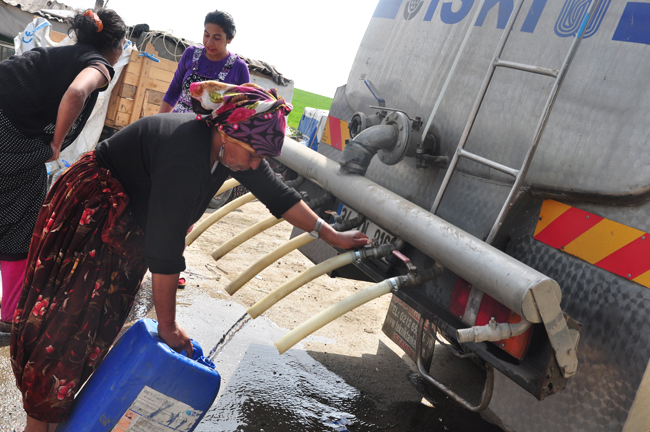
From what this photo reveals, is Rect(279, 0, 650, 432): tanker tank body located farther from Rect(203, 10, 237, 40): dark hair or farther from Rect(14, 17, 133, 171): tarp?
Rect(14, 17, 133, 171): tarp

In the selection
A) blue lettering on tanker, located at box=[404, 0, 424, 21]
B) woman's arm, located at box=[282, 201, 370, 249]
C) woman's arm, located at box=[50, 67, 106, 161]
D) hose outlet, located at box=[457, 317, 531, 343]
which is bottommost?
hose outlet, located at box=[457, 317, 531, 343]

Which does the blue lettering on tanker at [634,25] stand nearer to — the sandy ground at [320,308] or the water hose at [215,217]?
the water hose at [215,217]

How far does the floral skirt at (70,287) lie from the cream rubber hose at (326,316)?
66cm

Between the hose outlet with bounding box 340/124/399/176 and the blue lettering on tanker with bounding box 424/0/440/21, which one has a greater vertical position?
the blue lettering on tanker with bounding box 424/0/440/21

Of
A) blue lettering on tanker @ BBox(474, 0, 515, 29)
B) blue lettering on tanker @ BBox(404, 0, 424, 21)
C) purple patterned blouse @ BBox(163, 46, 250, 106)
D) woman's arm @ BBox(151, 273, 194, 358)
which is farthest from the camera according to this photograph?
purple patterned blouse @ BBox(163, 46, 250, 106)

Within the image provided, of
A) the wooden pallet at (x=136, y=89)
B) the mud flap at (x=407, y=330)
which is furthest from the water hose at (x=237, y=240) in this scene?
the wooden pallet at (x=136, y=89)

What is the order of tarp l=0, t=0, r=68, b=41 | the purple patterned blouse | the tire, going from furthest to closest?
tarp l=0, t=0, r=68, b=41 < the tire < the purple patterned blouse

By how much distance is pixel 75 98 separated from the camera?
2.37 metres

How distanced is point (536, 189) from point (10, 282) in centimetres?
258

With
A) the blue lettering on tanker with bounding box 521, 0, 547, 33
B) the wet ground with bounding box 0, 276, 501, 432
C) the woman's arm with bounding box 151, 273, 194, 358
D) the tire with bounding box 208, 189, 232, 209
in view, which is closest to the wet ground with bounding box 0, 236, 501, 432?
the wet ground with bounding box 0, 276, 501, 432

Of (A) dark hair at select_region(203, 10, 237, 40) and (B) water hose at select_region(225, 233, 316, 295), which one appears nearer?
(B) water hose at select_region(225, 233, 316, 295)

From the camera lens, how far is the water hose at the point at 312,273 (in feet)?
6.48

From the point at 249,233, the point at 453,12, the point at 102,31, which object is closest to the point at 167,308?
the point at 249,233

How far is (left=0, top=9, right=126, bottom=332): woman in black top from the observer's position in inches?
95.7
